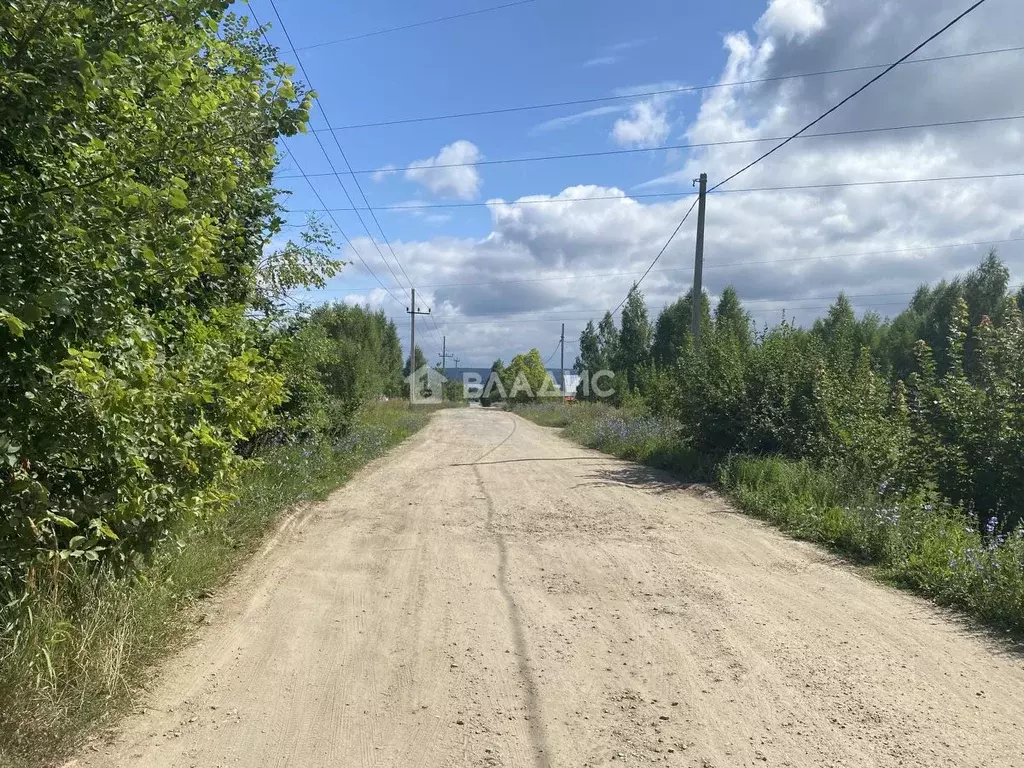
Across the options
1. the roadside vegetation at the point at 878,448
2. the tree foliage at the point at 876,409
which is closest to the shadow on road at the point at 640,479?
the roadside vegetation at the point at 878,448

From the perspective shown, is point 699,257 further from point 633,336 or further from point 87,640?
point 633,336

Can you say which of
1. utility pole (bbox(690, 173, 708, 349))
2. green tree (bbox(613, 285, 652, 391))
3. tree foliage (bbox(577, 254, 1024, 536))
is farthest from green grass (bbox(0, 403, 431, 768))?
green tree (bbox(613, 285, 652, 391))

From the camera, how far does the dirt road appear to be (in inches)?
136

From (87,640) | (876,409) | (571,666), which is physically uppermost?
(876,409)

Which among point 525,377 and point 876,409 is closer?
point 876,409

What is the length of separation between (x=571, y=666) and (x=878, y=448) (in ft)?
23.4

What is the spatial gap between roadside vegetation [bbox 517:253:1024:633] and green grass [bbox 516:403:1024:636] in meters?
0.02

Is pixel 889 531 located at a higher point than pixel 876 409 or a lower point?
lower

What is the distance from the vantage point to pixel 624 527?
849 cm

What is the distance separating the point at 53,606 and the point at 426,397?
68106mm

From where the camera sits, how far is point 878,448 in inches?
383

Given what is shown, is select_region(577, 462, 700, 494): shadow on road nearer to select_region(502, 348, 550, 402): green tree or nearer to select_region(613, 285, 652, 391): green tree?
select_region(613, 285, 652, 391): green tree

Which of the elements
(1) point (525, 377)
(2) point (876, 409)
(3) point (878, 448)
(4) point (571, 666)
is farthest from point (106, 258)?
(1) point (525, 377)

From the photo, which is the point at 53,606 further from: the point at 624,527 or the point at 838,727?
the point at 624,527
